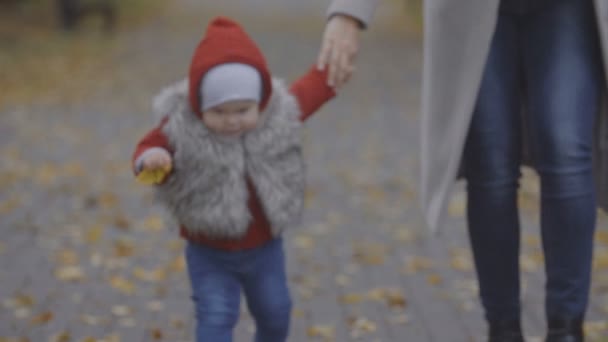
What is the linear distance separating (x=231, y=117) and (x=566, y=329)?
1156mm

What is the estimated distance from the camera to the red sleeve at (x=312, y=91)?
3248 mm

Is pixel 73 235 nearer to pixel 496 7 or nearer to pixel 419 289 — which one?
pixel 419 289

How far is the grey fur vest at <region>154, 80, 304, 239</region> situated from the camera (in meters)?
3.10

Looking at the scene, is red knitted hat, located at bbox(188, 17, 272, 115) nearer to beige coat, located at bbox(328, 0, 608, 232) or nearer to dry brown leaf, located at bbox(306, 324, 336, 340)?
beige coat, located at bbox(328, 0, 608, 232)

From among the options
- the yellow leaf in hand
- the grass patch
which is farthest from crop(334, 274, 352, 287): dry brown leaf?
the grass patch

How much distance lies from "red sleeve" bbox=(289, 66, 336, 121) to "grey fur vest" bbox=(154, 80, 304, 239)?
0.07 metres

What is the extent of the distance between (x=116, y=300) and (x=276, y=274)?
5.74 feet

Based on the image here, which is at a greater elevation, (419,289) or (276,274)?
(276,274)

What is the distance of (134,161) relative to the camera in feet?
9.84

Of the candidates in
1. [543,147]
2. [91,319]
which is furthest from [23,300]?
[543,147]

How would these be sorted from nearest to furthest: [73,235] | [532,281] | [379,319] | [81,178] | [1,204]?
[379,319]
[532,281]
[73,235]
[1,204]
[81,178]

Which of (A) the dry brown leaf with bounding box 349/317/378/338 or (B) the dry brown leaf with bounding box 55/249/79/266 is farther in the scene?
(B) the dry brown leaf with bounding box 55/249/79/266

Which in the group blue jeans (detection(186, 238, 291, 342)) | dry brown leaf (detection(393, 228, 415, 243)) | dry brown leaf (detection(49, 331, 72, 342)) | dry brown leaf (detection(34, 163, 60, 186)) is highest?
blue jeans (detection(186, 238, 291, 342))

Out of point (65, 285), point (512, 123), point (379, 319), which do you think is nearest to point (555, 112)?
point (512, 123)
